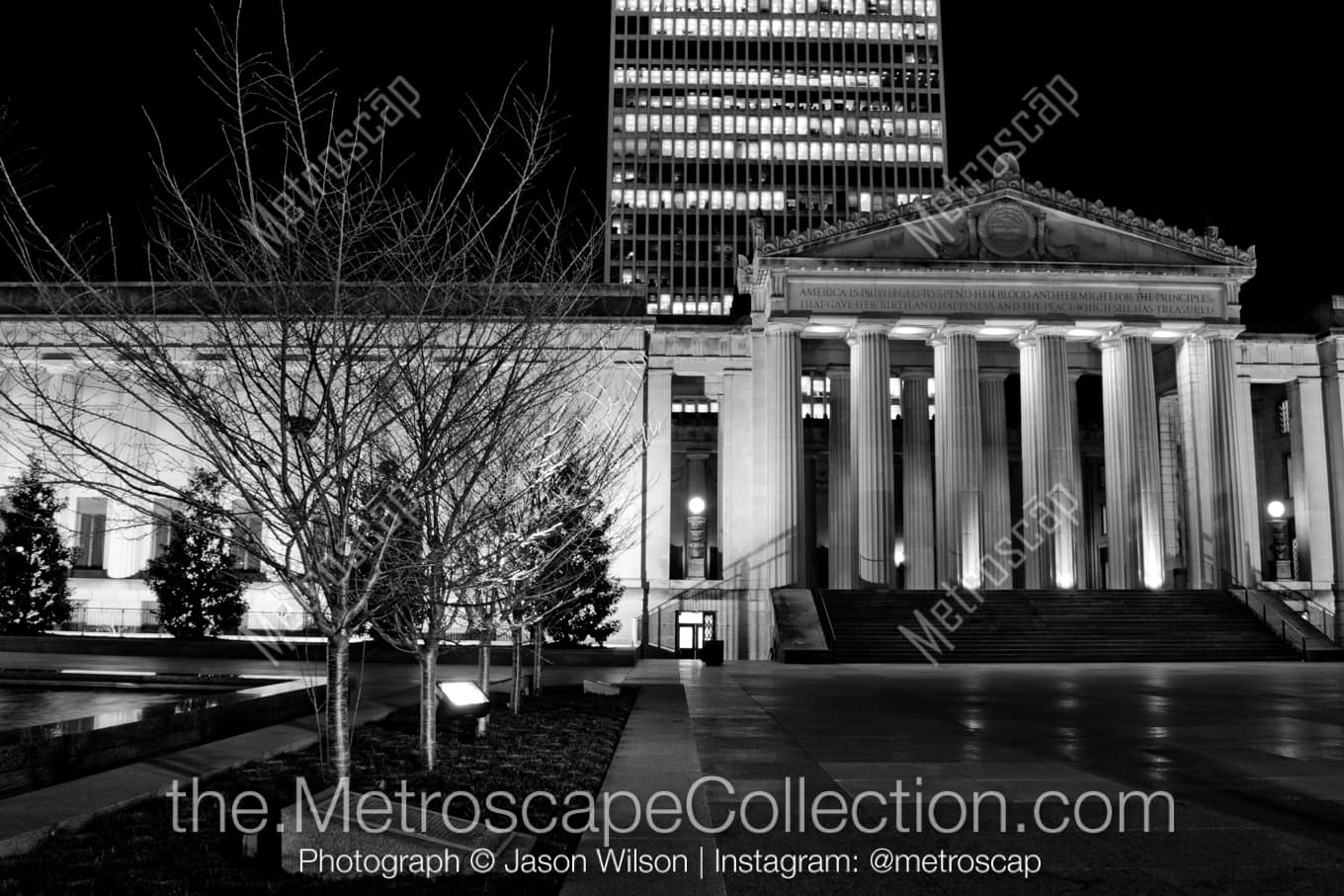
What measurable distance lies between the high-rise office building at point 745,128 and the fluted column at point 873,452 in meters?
71.0

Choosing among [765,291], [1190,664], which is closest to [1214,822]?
[1190,664]

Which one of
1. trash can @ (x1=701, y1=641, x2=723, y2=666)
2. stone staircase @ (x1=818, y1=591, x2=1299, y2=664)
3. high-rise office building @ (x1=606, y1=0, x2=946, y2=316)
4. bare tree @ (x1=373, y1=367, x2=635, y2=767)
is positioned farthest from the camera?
high-rise office building @ (x1=606, y1=0, x2=946, y2=316)

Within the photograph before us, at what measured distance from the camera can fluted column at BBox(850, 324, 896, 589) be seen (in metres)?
44.3

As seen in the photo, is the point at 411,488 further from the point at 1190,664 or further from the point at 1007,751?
the point at 1190,664

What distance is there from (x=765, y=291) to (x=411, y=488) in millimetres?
38817

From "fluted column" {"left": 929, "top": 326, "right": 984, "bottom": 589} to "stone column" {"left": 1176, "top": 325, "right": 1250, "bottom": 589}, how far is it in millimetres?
9346

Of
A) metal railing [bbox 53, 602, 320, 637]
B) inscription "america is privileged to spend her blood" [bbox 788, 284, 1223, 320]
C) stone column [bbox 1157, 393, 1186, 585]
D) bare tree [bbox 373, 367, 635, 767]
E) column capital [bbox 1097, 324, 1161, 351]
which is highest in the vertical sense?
inscription "america is privileged to spend her blood" [bbox 788, 284, 1223, 320]

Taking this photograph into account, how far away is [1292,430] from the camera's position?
50938 mm

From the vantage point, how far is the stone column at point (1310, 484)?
48594 millimetres

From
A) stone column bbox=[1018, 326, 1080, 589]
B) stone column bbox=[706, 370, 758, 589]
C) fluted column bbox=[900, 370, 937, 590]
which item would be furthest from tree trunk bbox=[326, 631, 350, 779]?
stone column bbox=[1018, 326, 1080, 589]

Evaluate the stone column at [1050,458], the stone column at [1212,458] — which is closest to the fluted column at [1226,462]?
the stone column at [1212,458]

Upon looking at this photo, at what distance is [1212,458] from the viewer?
150 feet

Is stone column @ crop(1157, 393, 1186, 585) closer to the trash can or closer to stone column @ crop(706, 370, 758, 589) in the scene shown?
stone column @ crop(706, 370, 758, 589)

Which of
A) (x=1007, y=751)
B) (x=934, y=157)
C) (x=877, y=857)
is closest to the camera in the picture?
(x=877, y=857)
